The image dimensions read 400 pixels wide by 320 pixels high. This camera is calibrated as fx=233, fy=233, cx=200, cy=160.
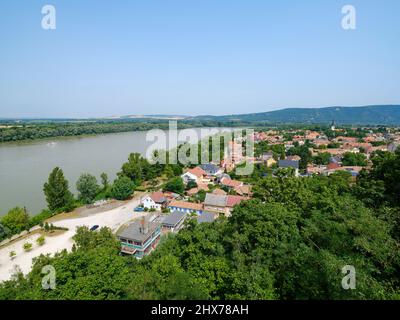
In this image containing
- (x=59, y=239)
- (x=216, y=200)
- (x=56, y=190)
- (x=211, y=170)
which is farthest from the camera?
(x=211, y=170)

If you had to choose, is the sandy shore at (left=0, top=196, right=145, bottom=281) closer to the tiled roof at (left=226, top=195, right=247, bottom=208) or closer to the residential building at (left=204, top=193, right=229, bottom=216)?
the residential building at (left=204, top=193, right=229, bottom=216)

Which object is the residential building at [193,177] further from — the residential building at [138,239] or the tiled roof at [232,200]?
the residential building at [138,239]

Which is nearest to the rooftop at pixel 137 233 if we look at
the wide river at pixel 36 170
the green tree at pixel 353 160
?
the wide river at pixel 36 170

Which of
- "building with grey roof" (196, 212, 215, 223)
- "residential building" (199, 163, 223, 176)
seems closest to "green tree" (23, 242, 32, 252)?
"building with grey roof" (196, 212, 215, 223)

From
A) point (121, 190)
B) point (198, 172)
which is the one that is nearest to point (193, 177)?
point (198, 172)

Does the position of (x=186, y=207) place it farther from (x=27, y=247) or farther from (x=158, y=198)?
(x=27, y=247)

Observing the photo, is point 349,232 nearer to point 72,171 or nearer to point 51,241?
point 51,241
